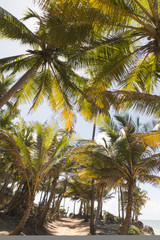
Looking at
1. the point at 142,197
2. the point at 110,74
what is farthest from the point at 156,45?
the point at 142,197

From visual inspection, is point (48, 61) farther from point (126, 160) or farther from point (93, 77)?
point (126, 160)

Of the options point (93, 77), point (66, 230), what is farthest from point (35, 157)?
point (66, 230)

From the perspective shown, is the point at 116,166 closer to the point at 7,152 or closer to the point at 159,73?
the point at 159,73

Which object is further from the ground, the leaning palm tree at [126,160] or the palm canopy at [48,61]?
the palm canopy at [48,61]

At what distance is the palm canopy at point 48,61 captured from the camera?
4746mm

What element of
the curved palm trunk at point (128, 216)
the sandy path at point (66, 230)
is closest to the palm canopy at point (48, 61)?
the curved palm trunk at point (128, 216)

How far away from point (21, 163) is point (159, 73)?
6.80 metres

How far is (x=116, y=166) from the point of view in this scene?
8.37 metres

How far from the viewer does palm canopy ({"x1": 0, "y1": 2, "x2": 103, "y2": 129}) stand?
187 inches

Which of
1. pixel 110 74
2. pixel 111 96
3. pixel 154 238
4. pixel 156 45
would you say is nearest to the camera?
pixel 154 238

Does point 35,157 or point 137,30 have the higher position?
point 137,30

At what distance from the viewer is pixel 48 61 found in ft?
22.1

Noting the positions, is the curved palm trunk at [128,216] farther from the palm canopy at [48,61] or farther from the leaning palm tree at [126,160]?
the palm canopy at [48,61]

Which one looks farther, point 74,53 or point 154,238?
point 74,53
